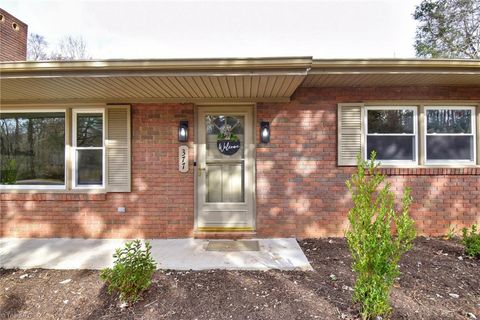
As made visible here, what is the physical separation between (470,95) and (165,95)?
501cm

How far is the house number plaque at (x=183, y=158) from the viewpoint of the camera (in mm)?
4406

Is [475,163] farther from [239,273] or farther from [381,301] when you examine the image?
[239,273]

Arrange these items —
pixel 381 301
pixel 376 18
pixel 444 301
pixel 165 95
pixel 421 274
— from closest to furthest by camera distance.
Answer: pixel 381 301 → pixel 444 301 → pixel 421 274 → pixel 165 95 → pixel 376 18

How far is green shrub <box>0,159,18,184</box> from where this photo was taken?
4.72 meters

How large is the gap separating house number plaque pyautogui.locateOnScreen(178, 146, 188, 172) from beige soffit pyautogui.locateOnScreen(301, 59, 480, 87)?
2.27 meters

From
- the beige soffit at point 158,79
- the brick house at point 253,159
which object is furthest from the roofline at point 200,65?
the brick house at point 253,159

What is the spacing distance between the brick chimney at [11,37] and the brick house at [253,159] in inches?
60.6

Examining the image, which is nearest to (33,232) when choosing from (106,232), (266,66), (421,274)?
(106,232)

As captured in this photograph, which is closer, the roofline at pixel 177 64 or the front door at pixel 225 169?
the roofline at pixel 177 64

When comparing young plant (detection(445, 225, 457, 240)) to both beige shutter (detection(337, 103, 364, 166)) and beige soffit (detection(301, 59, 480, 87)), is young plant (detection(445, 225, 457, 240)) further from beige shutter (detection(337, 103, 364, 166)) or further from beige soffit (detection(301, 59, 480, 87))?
beige soffit (detection(301, 59, 480, 87))

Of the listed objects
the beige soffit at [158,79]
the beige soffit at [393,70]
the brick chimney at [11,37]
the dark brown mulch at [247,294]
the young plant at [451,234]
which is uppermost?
the brick chimney at [11,37]

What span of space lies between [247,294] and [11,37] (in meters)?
6.63

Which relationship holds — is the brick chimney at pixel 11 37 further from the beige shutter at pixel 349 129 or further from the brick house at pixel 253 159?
the beige shutter at pixel 349 129

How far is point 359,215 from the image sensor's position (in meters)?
2.13
